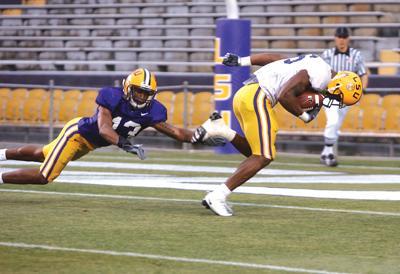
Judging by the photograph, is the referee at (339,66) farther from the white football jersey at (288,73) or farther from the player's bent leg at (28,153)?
the player's bent leg at (28,153)

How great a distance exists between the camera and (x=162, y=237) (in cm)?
714

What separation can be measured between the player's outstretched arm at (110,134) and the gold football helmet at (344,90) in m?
1.56

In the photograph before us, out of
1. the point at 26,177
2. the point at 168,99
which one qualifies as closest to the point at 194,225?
the point at 26,177

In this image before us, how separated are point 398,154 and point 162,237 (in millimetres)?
10333

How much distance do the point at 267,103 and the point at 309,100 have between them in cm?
33

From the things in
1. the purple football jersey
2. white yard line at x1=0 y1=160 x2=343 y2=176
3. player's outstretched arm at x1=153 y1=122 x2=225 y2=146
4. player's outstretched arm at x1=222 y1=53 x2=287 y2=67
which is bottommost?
white yard line at x1=0 y1=160 x2=343 y2=176

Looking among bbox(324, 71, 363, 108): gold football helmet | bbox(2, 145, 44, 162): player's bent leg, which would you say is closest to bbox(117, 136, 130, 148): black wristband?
bbox(2, 145, 44, 162): player's bent leg

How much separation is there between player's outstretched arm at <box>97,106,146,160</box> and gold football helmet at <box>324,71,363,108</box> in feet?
5.11

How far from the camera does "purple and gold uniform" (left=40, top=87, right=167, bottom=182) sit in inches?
345

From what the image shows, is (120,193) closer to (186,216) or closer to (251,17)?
(186,216)

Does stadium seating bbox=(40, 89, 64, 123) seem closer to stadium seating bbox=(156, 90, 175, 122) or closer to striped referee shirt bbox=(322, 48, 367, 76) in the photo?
stadium seating bbox=(156, 90, 175, 122)

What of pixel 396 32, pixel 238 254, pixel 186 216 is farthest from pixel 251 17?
pixel 238 254

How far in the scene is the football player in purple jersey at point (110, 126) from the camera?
28.3ft

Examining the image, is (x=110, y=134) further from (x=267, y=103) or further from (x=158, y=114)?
(x=267, y=103)
